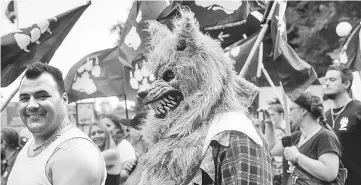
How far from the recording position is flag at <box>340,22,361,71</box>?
24.2 ft

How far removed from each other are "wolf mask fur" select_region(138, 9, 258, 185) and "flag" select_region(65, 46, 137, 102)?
16.4ft

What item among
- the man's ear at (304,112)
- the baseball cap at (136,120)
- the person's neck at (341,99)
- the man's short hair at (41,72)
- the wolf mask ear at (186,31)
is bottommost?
the baseball cap at (136,120)

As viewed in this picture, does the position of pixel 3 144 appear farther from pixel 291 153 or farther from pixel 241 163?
pixel 241 163

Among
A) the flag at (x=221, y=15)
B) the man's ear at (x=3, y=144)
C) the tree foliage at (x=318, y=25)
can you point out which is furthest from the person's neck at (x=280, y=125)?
the tree foliage at (x=318, y=25)

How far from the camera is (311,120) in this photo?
498 centimetres

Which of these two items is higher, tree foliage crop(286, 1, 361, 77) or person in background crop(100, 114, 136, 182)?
person in background crop(100, 114, 136, 182)

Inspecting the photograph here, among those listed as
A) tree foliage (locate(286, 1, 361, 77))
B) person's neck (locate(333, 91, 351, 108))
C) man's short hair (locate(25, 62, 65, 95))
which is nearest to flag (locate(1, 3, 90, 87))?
man's short hair (locate(25, 62, 65, 95))

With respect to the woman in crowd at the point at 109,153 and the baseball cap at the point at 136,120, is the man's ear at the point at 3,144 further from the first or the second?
the baseball cap at the point at 136,120

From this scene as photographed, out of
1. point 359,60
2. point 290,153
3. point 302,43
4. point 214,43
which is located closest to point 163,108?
point 214,43

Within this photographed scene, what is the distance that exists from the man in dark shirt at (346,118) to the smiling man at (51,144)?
3226mm

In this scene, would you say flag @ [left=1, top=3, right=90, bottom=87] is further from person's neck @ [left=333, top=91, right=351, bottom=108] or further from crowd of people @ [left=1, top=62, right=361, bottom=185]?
person's neck @ [left=333, top=91, right=351, bottom=108]

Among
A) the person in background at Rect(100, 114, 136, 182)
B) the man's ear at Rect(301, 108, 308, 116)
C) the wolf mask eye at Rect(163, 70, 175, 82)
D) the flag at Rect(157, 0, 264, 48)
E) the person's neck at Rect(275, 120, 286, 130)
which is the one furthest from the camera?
the person's neck at Rect(275, 120, 286, 130)

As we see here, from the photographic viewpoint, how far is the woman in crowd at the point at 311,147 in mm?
4691

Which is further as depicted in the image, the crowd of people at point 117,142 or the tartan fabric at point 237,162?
the crowd of people at point 117,142
